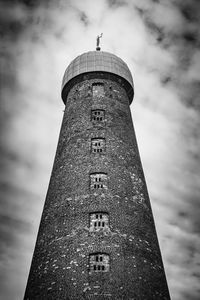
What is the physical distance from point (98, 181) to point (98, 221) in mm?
2484

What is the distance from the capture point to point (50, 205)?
1906 centimetres

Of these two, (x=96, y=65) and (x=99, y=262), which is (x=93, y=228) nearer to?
(x=99, y=262)

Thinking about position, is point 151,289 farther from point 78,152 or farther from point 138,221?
point 78,152

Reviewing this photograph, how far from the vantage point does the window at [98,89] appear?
2358 cm

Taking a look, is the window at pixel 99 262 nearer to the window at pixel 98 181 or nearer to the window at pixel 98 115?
the window at pixel 98 181

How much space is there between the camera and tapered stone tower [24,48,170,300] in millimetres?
15359

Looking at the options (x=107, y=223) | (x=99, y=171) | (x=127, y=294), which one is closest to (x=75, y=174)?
(x=99, y=171)

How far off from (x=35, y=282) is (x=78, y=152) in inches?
307

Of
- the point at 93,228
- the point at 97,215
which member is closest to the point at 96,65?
the point at 97,215

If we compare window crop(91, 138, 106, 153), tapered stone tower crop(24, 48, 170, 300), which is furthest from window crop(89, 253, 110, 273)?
window crop(91, 138, 106, 153)

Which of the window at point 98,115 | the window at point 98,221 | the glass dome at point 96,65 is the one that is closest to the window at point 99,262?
the window at point 98,221

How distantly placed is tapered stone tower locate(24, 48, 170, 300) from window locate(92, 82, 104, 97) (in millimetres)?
28

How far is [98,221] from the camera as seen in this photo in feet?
56.3

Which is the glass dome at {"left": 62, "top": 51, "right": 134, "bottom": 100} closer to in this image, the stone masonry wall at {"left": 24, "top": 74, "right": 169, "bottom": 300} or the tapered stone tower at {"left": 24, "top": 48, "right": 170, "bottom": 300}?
the tapered stone tower at {"left": 24, "top": 48, "right": 170, "bottom": 300}
